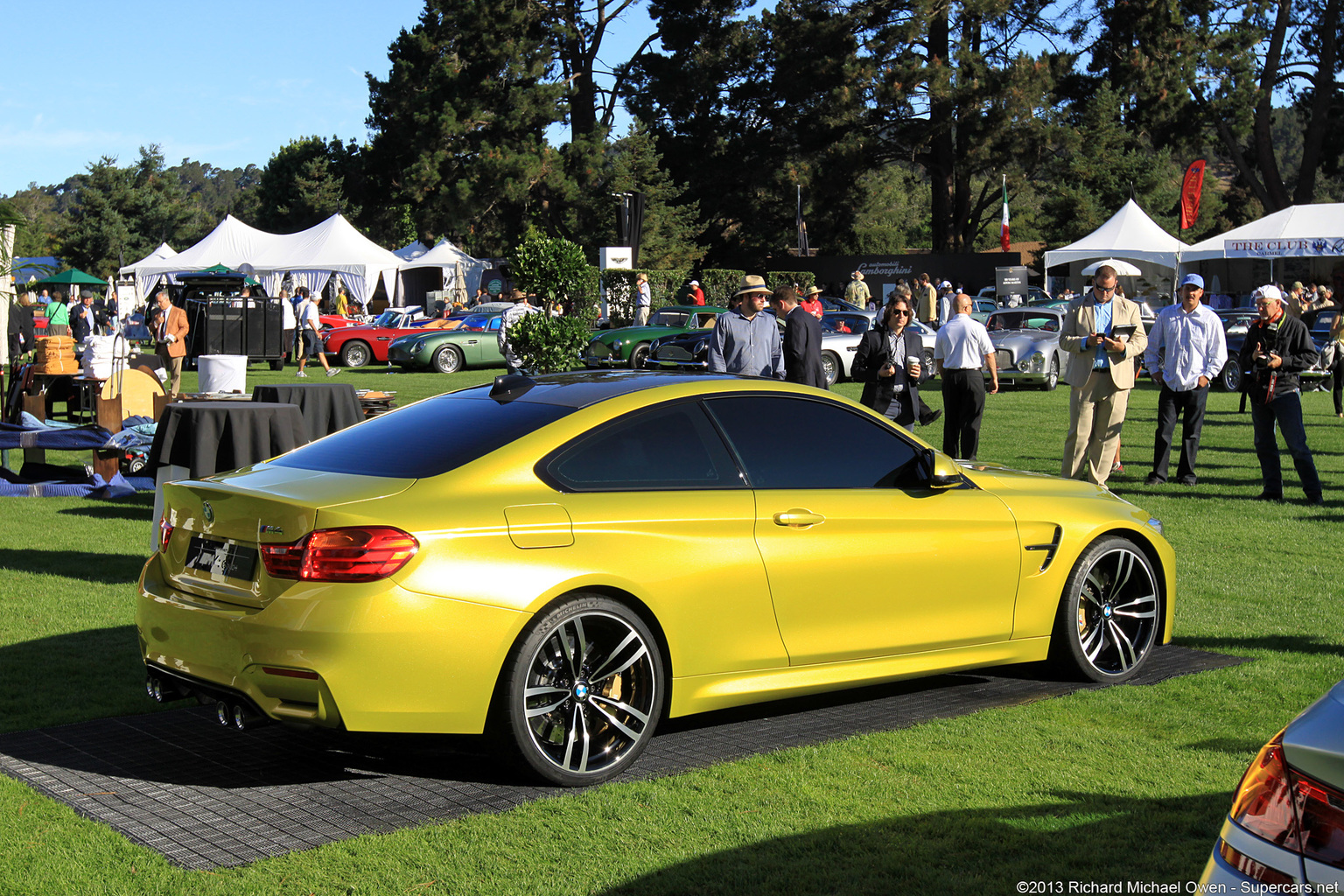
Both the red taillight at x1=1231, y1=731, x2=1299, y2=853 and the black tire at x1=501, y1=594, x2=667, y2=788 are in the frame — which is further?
the black tire at x1=501, y1=594, x2=667, y2=788

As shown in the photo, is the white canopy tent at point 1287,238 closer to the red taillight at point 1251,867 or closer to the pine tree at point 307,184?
the red taillight at point 1251,867

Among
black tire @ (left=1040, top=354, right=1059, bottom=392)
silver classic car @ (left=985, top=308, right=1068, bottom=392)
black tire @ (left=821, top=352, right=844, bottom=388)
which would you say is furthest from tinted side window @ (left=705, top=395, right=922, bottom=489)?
black tire @ (left=1040, top=354, right=1059, bottom=392)

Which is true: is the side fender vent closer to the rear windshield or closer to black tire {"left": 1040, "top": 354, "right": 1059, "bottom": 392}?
the rear windshield

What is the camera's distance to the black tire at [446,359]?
2980cm

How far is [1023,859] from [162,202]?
89.0 meters

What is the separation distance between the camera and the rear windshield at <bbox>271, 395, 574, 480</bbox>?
15.8 feet

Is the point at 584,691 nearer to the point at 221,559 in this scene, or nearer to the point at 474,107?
the point at 221,559

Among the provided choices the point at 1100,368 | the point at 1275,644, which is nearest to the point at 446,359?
the point at 1100,368

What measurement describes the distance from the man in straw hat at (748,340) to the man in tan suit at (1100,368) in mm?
2854

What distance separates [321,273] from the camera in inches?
1825

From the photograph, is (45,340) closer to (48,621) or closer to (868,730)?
(48,621)

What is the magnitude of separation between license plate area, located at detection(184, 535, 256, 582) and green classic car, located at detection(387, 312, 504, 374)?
992 inches

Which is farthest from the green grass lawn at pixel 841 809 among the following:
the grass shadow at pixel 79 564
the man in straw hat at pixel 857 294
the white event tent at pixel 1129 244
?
the white event tent at pixel 1129 244

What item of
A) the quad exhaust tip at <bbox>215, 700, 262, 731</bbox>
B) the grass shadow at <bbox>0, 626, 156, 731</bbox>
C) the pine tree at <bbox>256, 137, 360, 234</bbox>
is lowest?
the grass shadow at <bbox>0, 626, 156, 731</bbox>
